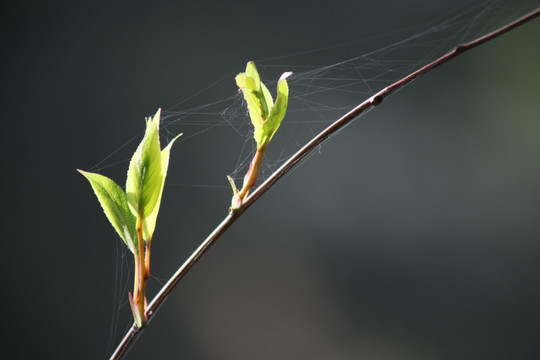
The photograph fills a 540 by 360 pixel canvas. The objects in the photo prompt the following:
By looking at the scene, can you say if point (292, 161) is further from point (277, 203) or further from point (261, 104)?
point (277, 203)

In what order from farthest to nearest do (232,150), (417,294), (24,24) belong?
(417,294), (232,150), (24,24)

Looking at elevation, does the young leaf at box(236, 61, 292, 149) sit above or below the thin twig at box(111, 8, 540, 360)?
above

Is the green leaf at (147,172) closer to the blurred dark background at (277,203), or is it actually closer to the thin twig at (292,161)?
the thin twig at (292,161)

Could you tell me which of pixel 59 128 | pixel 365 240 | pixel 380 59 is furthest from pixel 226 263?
pixel 380 59

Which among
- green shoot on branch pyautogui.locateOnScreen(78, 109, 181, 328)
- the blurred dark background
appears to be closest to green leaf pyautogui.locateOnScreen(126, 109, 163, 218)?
A: green shoot on branch pyautogui.locateOnScreen(78, 109, 181, 328)

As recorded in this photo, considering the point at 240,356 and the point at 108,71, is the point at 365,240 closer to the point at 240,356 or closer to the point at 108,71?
the point at 240,356

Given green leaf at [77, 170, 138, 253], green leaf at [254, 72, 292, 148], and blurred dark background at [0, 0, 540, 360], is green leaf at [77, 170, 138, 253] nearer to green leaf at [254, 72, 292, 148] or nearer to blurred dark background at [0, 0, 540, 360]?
green leaf at [254, 72, 292, 148]

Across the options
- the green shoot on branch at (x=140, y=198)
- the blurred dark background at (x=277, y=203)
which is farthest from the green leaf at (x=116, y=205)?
the blurred dark background at (x=277, y=203)
